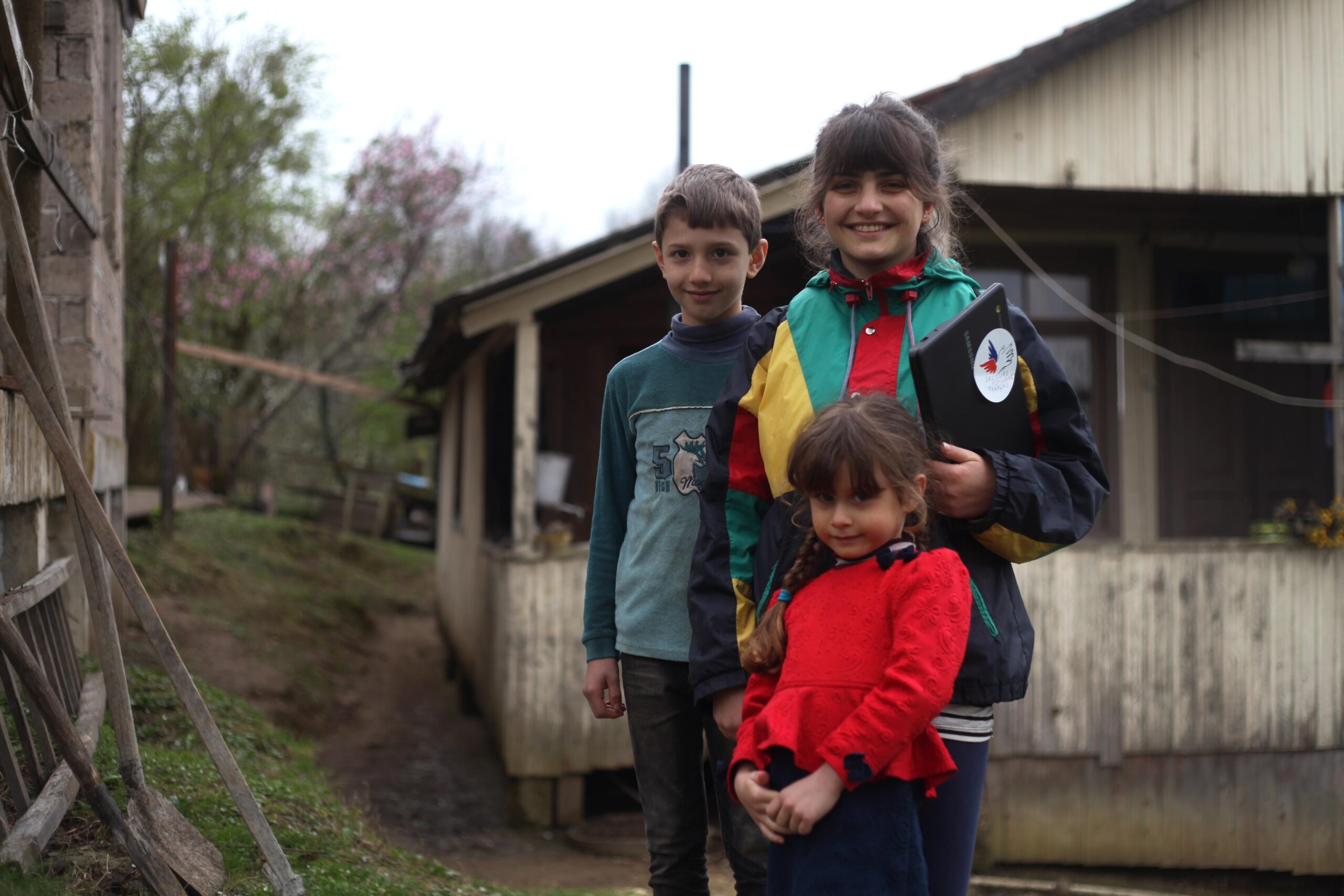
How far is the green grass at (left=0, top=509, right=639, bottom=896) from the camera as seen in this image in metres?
2.81

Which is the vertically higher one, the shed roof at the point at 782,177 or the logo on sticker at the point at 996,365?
the shed roof at the point at 782,177

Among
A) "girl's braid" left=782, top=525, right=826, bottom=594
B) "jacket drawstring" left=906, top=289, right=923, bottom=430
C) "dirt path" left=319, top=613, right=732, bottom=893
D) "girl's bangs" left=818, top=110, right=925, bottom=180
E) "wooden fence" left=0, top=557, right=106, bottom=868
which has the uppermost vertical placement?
"girl's bangs" left=818, top=110, right=925, bottom=180

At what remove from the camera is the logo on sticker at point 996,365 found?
6.05 feet

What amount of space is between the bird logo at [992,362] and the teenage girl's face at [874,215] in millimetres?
263

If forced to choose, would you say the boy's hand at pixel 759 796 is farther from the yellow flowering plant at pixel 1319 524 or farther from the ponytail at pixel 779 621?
the yellow flowering plant at pixel 1319 524

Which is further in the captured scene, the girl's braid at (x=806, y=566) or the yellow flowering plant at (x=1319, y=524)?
the yellow flowering plant at (x=1319, y=524)

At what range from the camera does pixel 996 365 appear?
1.86m

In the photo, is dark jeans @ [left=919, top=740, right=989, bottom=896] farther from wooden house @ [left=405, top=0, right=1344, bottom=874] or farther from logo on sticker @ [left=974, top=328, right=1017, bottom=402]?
wooden house @ [left=405, top=0, right=1344, bottom=874]

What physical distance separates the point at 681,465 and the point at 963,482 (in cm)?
72

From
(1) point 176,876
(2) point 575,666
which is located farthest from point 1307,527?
(1) point 176,876

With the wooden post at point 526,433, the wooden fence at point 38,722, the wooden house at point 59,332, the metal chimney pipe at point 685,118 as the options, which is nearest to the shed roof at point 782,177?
the wooden post at point 526,433

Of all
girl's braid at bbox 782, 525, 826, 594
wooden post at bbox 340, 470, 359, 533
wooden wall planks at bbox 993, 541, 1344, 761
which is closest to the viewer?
girl's braid at bbox 782, 525, 826, 594

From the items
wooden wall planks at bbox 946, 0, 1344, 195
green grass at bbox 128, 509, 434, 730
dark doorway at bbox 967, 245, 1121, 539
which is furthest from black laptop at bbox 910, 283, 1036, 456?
dark doorway at bbox 967, 245, 1121, 539

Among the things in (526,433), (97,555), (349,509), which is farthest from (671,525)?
(349,509)
